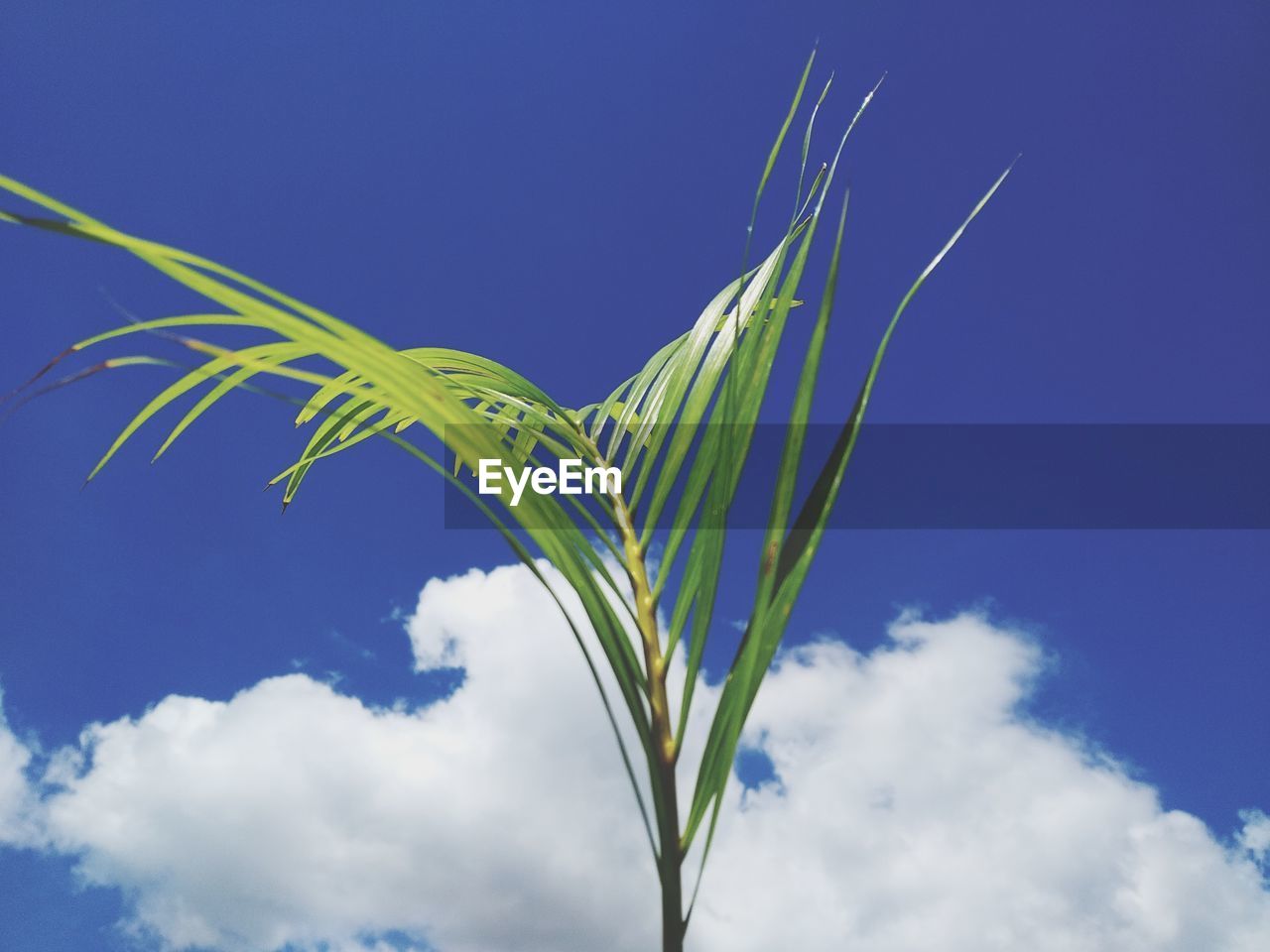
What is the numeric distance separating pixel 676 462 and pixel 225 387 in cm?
30

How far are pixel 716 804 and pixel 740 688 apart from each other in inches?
2.7

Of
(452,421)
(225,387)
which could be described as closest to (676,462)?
(452,421)

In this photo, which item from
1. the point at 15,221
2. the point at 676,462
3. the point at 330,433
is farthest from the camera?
the point at 330,433

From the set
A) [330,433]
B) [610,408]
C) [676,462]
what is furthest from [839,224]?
[330,433]

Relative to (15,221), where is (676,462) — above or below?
above

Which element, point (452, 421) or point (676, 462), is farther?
point (676, 462)

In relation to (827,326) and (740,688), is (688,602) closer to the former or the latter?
(740,688)

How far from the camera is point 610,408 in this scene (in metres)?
0.78

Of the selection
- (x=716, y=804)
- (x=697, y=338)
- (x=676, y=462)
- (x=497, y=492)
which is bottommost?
(x=716, y=804)

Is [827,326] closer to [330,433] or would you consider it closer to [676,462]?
[676,462]

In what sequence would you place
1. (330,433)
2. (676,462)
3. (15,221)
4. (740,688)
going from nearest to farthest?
(15,221), (740,688), (676,462), (330,433)

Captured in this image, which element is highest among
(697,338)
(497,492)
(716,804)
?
(697,338)

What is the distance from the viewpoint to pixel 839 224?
1.65 feet

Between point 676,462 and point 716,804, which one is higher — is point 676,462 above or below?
above
